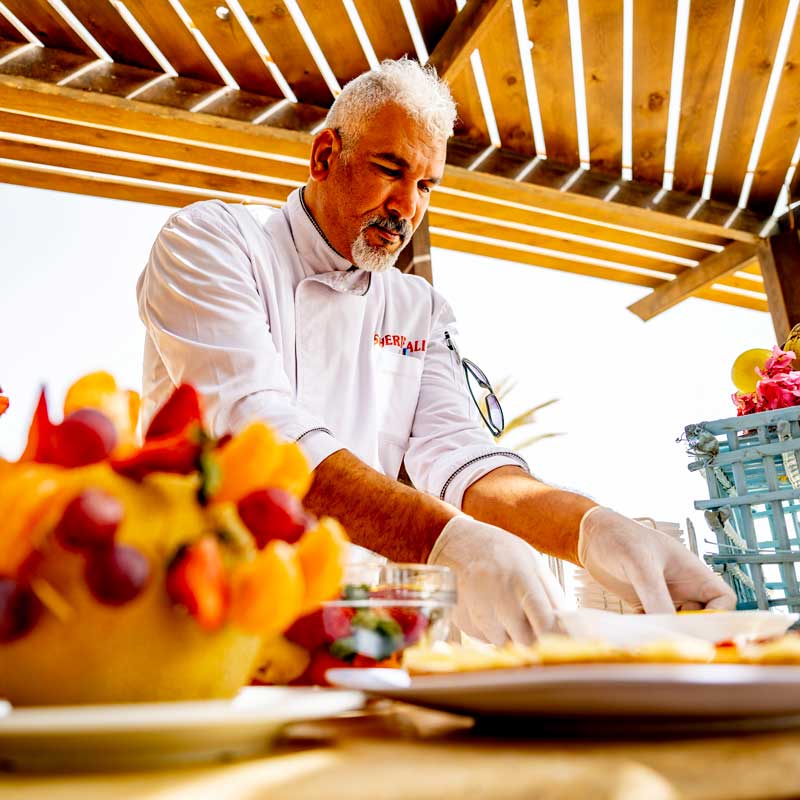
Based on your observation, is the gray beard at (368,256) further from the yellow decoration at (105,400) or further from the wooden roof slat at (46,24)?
the wooden roof slat at (46,24)

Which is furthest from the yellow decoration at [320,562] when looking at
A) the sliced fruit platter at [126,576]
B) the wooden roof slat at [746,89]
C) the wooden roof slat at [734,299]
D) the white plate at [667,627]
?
the wooden roof slat at [734,299]

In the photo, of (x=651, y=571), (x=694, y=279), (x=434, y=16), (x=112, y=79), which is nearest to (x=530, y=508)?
(x=651, y=571)

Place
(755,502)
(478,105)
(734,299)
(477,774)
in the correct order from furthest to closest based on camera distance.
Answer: (734,299) → (478,105) → (755,502) → (477,774)

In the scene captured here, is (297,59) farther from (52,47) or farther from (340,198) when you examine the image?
(340,198)

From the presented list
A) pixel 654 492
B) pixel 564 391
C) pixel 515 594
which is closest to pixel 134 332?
pixel 564 391

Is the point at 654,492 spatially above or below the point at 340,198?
below

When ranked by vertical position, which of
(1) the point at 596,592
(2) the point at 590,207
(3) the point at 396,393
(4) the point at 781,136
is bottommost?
(1) the point at 596,592

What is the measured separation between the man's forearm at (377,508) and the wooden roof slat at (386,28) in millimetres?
2194

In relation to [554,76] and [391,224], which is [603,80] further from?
[391,224]

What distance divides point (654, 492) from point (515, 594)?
4.58m

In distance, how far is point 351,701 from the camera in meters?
0.36

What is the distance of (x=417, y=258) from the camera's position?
10.4ft

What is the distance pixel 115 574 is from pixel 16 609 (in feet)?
0.16

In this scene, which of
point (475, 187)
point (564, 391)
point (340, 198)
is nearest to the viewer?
point (340, 198)
